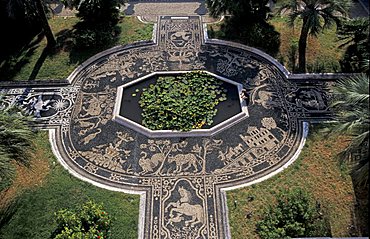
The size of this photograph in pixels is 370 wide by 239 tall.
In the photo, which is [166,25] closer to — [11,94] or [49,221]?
[11,94]

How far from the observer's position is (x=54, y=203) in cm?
1449

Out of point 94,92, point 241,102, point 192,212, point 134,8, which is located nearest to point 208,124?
point 241,102

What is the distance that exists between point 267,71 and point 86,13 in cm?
1125

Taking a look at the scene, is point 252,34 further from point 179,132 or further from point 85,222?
point 85,222

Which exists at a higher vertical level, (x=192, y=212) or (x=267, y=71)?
(x=267, y=71)

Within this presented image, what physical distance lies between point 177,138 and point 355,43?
11.3 meters

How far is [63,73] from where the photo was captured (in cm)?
2059

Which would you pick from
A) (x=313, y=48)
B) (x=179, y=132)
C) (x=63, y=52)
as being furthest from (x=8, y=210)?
(x=313, y=48)

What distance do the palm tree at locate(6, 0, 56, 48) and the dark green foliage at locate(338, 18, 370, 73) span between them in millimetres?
16095

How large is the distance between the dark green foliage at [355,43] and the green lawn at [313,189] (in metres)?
5.48

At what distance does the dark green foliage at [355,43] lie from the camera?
765 inches

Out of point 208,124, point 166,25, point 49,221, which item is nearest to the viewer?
point 49,221

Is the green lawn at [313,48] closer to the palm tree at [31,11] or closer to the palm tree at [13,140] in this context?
the palm tree at [31,11]

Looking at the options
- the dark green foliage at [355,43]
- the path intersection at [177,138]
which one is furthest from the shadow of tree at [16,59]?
the dark green foliage at [355,43]
